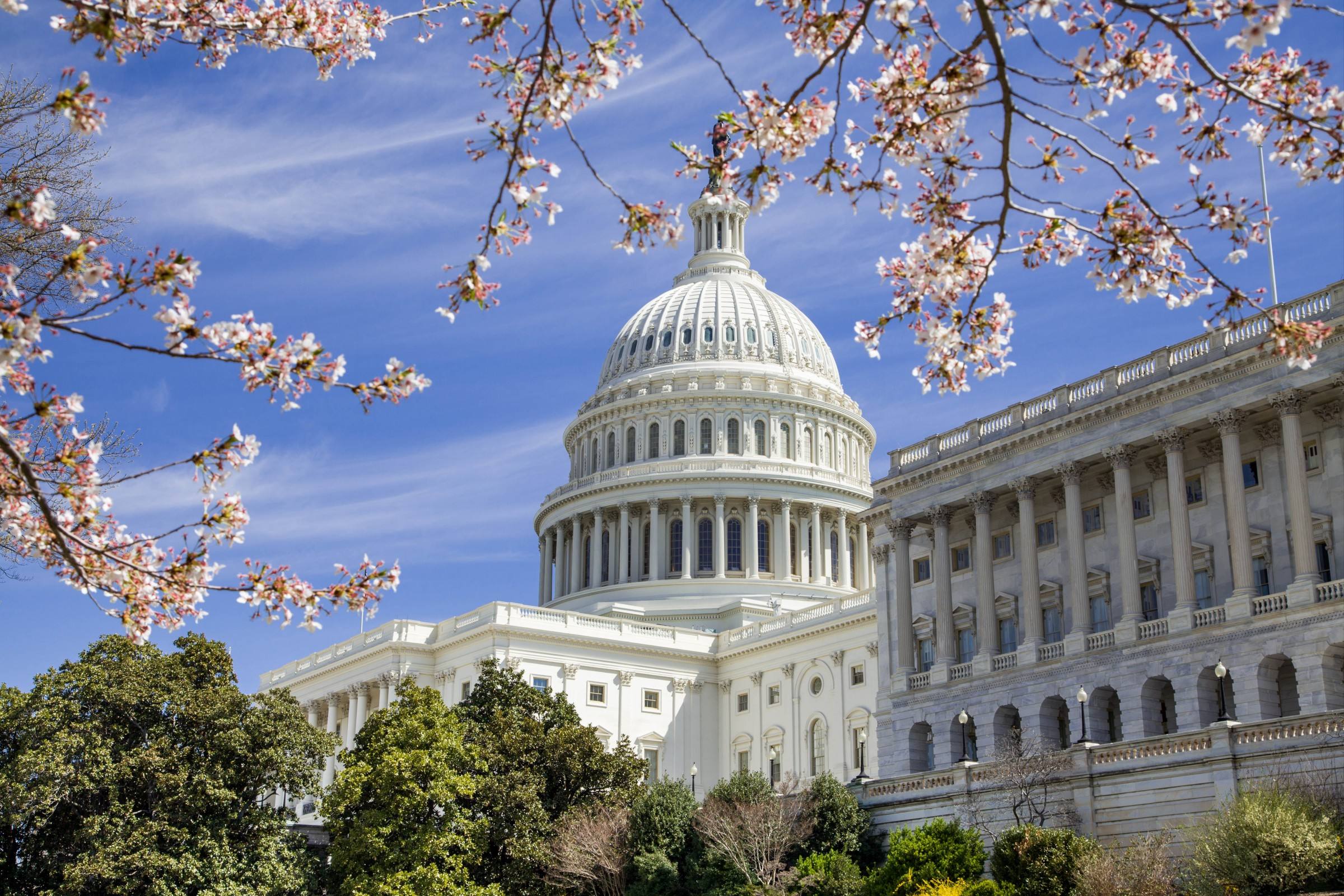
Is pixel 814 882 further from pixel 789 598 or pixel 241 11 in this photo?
pixel 789 598

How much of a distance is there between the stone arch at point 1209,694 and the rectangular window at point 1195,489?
770 centimetres

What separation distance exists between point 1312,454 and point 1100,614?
37.4 ft

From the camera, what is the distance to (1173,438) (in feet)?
204

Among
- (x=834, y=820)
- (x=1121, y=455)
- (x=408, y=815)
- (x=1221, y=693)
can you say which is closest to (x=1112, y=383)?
(x=1121, y=455)

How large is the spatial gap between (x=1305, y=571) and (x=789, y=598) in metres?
61.9

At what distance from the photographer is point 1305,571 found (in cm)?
5638

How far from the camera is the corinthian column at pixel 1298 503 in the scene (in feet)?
184

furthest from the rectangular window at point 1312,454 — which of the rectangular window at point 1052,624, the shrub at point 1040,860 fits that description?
the shrub at point 1040,860

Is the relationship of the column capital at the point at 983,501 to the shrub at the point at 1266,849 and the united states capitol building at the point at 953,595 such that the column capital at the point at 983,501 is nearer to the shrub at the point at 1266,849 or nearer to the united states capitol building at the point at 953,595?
the united states capitol building at the point at 953,595

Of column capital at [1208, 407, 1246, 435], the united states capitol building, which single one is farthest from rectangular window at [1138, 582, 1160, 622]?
column capital at [1208, 407, 1246, 435]

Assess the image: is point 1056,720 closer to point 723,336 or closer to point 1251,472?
point 1251,472

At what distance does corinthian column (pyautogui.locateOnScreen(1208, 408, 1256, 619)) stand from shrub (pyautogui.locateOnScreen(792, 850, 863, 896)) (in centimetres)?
1773

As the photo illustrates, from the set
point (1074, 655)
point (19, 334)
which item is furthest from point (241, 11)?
point (1074, 655)

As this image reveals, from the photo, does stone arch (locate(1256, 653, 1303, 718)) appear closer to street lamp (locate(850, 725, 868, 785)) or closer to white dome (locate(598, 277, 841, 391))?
street lamp (locate(850, 725, 868, 785))
